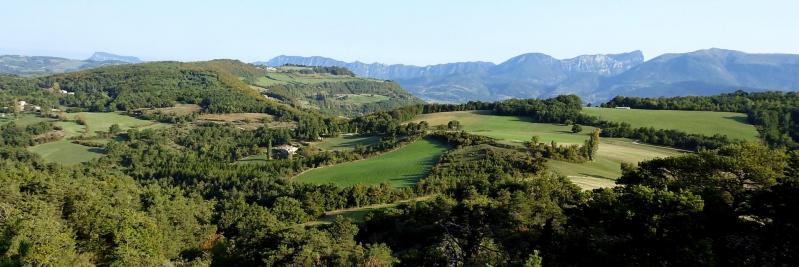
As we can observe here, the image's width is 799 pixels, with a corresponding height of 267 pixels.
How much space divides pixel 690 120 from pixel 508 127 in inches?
1418

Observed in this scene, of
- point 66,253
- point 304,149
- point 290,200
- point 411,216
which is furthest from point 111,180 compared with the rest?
point 411,216

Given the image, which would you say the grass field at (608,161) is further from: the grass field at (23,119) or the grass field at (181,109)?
the grass field at (23,119)

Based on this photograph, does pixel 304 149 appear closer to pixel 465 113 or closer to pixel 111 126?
pixel 465 113

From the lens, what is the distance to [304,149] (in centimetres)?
9544

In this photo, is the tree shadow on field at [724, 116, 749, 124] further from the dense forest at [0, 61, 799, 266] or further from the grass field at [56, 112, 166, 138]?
the grass field at [56, 112, 166, 138]

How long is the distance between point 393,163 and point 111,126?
8628 cm

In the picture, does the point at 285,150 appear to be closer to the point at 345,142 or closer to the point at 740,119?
the point at 345,142

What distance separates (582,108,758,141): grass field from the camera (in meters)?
88.9

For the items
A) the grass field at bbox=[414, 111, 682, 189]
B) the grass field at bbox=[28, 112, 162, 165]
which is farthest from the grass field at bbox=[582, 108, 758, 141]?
the grass field at bbox=[28, 112, 162, 165]

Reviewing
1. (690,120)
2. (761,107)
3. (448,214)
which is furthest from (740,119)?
(448,214)

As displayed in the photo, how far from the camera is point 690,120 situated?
9675 cm

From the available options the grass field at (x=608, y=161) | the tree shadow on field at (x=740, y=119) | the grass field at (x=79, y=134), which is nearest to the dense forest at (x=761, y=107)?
the tree shadow on field at (x=740, y=119)

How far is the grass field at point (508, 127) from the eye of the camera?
85.2 metres

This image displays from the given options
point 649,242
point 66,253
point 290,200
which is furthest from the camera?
point 290,200
